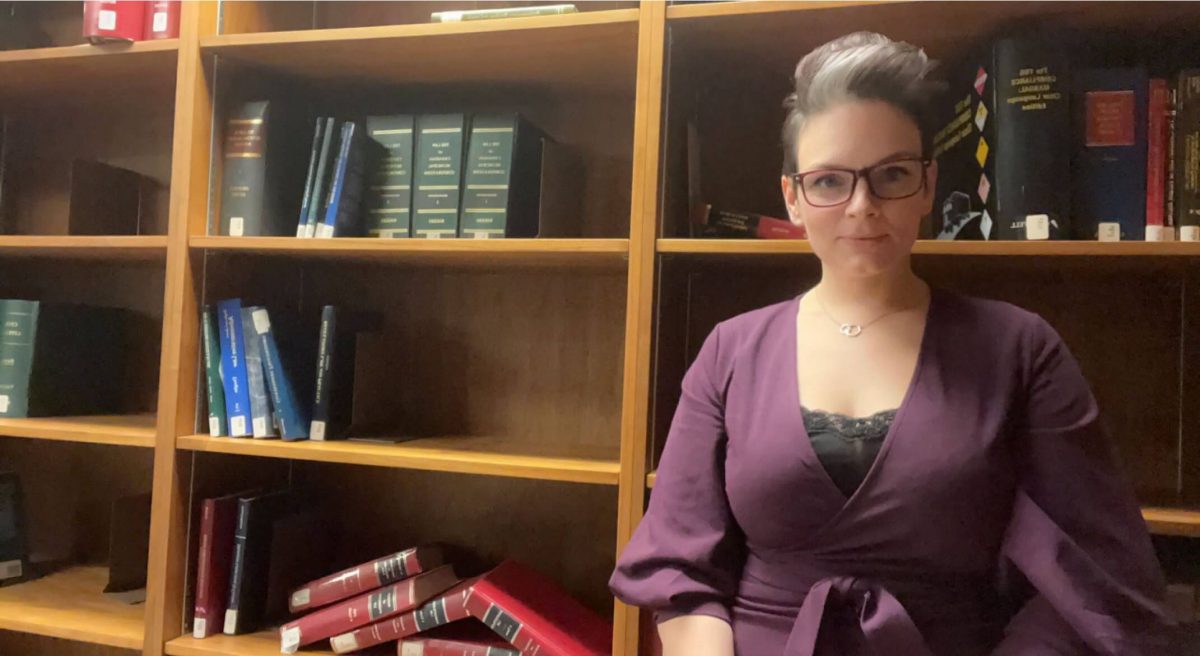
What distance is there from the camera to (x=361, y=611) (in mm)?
1350

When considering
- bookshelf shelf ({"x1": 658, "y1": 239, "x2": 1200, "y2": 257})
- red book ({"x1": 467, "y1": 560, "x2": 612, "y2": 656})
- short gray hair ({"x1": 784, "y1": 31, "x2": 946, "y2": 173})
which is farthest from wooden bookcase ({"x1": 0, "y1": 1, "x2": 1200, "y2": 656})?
short gray hair ({"x1": 784, "y1": 31, "x2": 946, "y2": 173})

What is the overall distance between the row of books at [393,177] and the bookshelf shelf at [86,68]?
0.18 meters

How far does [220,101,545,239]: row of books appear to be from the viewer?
4.50 feet

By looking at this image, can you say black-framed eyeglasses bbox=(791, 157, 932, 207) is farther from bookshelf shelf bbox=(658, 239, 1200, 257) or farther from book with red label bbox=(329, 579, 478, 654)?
book with red label bbox=(329, 579, 478, 654)

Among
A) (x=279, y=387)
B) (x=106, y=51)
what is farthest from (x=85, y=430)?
(x=106, y=51)

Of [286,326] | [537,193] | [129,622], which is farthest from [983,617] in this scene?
[129,622]

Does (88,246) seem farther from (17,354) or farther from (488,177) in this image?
(488,177)

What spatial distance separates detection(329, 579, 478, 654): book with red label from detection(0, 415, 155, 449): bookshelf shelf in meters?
0.46

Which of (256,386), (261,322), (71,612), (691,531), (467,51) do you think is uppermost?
(467,51)

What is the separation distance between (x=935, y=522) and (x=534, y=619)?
0.64 meters

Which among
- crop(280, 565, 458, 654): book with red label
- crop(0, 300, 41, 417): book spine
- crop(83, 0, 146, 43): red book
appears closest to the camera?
crop(280, 565, 458, 654): book with red label

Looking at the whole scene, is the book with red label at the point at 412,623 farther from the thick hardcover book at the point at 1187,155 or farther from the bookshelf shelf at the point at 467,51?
the thick hardcover book at the point at 1187,155

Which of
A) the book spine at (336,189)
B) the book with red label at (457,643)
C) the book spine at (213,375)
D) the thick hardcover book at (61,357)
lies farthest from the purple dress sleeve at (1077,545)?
the thick hardcover book at (61,357)

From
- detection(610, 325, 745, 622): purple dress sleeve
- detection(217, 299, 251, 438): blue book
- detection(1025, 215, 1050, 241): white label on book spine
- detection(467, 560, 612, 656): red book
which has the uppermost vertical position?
detection(1025, 215, 1050, 241): white label on book spine
